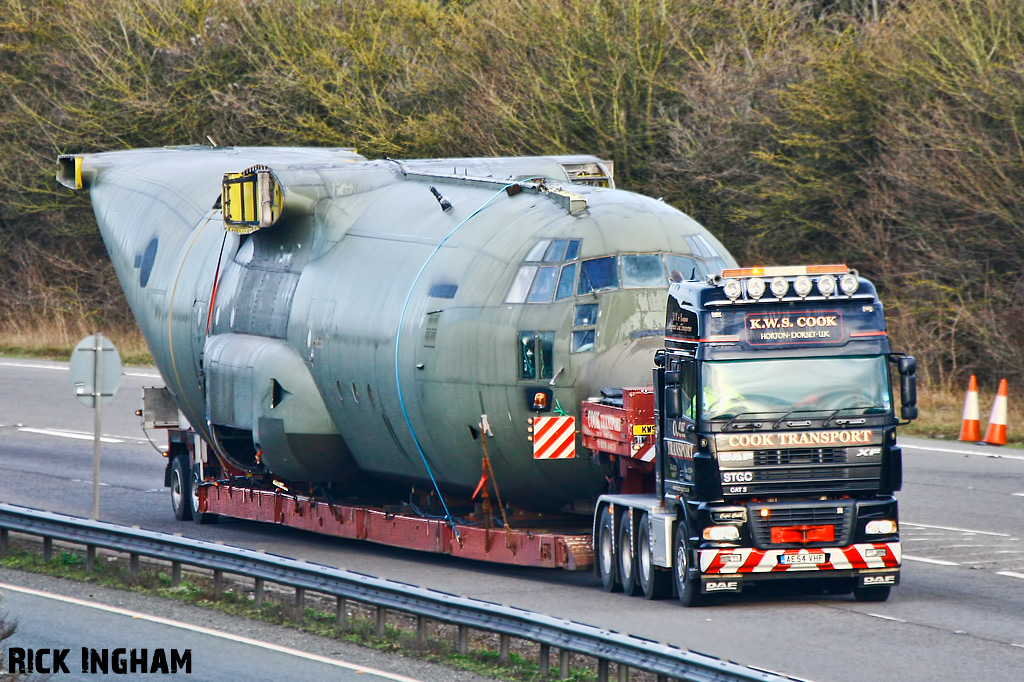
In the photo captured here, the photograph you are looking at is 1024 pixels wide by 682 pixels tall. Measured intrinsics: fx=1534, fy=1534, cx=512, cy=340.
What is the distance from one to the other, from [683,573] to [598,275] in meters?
3.27

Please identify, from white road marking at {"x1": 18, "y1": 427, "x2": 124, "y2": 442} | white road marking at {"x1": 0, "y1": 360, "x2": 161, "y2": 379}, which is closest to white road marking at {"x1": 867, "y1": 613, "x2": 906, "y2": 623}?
white road marking at {"x1": 18, "y1": 427, "x2": 124, "y2": 442}

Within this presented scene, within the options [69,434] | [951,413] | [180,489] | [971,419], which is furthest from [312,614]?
[951,413]

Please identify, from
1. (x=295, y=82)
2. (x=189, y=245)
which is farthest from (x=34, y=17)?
(x=189, y=245)

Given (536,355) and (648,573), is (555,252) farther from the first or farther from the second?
(648,573)

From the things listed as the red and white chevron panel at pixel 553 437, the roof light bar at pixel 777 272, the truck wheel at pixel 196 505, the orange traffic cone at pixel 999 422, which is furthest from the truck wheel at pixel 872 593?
the orange traffic cone at pixel 999 422

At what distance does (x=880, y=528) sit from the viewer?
14.1 m

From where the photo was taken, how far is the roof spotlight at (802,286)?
45.9 ft

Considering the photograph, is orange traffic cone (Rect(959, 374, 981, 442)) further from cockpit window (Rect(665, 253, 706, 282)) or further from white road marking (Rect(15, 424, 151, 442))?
white road marking (Rect(15, 424, 151, 442))

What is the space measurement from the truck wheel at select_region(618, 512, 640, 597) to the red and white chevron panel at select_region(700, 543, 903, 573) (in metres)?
1.24

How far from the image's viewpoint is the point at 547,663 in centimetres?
1179

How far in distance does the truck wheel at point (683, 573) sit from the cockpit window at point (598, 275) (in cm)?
272

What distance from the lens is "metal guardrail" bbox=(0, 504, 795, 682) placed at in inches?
418

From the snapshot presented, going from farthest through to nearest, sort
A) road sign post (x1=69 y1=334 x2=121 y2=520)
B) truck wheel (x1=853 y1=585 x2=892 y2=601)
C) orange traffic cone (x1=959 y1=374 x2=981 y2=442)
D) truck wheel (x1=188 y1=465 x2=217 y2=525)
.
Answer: orange traffic cone (x1=959 y1=374 x2=981 y2=442)
truck wheel (x1=188 y1=465 x2=217 y2=525)
road sign post (x1=69 y1=334 x2=121 y2=520)
truck wheel (x1=853 y1=585 x2=892 y2=601)

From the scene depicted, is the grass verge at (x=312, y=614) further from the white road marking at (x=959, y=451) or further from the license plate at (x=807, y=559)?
the white road marking at (x=959, y=451)
